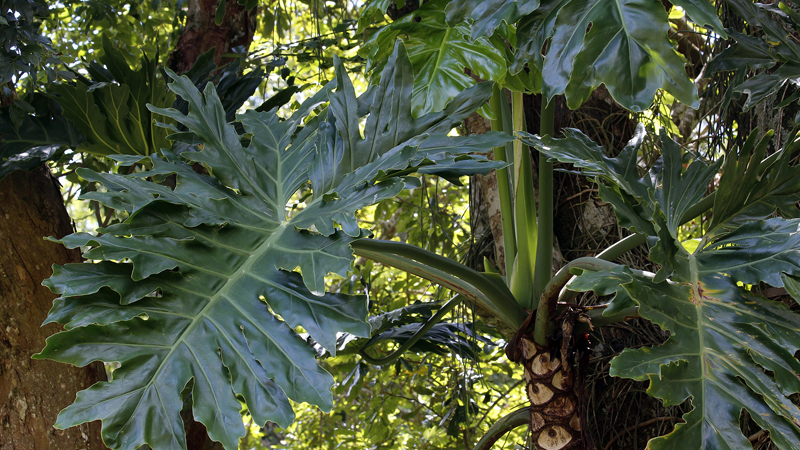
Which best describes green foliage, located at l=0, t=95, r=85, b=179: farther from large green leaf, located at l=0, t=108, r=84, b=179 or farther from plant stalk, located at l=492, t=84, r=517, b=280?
plant stalk, located at l=492, t=84, r=517, b=280

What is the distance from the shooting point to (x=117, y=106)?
1391 millimetres

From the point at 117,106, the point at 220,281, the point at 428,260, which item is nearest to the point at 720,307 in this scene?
the point at 428,260

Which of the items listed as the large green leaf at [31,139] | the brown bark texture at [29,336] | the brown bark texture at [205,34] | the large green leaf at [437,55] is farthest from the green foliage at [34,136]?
the large green leaf at [437,55]

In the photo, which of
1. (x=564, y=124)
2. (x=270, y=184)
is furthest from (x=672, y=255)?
(x=564, y=124)

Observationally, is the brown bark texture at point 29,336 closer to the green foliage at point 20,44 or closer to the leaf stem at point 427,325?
the green foliage at point 20,44

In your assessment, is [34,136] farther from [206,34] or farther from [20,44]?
[206,34]

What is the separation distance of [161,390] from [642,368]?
0.66 meters

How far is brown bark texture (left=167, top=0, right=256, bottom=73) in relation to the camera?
2.03m

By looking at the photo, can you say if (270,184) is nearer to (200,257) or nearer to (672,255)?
(200,257)

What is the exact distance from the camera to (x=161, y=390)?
76 centimetres

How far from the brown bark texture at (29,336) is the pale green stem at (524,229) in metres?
1.06

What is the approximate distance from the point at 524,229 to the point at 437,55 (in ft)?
1.41

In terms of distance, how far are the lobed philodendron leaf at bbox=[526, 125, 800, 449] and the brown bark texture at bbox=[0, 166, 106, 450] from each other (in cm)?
121

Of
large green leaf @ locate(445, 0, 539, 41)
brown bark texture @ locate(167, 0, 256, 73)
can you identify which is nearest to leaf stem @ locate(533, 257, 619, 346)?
large green leaf @ locate(445, 0, 539, 41)
